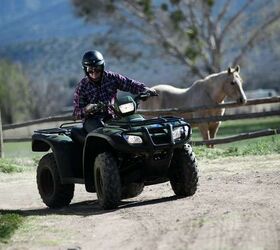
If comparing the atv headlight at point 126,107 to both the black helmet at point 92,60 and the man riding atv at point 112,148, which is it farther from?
the black helmet at point 92,60

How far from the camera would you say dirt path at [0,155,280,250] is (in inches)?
264

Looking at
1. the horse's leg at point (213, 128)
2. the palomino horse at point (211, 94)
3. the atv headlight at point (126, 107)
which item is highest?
the atv headlight at point (126, 107)

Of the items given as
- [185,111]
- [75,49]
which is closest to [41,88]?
[185,111]

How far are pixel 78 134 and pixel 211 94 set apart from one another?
9.79 metres

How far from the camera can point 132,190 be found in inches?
387

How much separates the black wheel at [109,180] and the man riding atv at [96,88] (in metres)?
0.51

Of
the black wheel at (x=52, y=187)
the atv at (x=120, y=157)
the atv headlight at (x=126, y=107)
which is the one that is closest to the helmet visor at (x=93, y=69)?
the atv at (x=120, y=157)

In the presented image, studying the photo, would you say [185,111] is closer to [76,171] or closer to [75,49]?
[76,171]

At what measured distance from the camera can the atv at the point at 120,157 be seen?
344 inches

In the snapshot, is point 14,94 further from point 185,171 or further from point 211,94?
point 185,171

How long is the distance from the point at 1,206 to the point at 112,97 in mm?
2075

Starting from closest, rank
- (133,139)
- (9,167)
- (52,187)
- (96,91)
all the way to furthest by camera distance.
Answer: (133,139) → (96,91) → (52,187) → (9,167)

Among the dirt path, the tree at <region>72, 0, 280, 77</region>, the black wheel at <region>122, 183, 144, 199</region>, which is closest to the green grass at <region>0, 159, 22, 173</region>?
the dirt path

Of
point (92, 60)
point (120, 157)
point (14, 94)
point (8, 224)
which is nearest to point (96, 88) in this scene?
point (92, 60)
